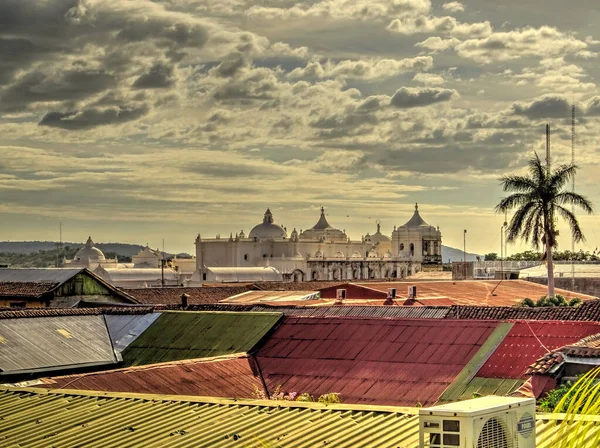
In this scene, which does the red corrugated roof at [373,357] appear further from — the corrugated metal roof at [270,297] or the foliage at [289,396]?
the corrugated metal roof at [270,297]

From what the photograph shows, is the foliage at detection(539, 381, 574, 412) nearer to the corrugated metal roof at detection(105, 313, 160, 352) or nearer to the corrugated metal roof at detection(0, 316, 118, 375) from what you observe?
the corrugated metal roof at detection(0, 316, 118, 375)

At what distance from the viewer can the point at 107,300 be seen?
140ft

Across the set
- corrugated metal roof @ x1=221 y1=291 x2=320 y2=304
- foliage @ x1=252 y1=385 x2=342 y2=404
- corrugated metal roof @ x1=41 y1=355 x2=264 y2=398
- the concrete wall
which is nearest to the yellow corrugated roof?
corrugated metal roof @ x1=41 y1=355 x2=264 y2=398

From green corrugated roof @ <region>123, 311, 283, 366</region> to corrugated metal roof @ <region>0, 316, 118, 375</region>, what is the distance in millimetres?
897

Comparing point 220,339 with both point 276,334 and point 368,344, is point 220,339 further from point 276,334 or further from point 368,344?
point 368,344

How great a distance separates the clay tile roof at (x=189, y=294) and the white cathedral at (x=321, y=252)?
60.3 m

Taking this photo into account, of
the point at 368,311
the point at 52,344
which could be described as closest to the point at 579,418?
the point at 52,344

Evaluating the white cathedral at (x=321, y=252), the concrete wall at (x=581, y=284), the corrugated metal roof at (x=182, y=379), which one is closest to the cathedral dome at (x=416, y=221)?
the white cathedral at (x=321, y=252)

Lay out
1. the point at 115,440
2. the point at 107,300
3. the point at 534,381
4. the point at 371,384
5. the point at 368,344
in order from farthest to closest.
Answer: the point at 107,300 < the point at 368,344 < the point at 371,384 < the point at 534,381 < the point at 115,440

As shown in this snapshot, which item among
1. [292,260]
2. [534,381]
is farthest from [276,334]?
[292,260]

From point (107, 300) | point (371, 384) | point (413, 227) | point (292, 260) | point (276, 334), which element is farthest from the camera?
point (413, 227)

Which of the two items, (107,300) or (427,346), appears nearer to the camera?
(427,346)

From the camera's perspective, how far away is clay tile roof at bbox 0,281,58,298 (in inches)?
1617

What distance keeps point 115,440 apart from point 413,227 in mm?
141601
